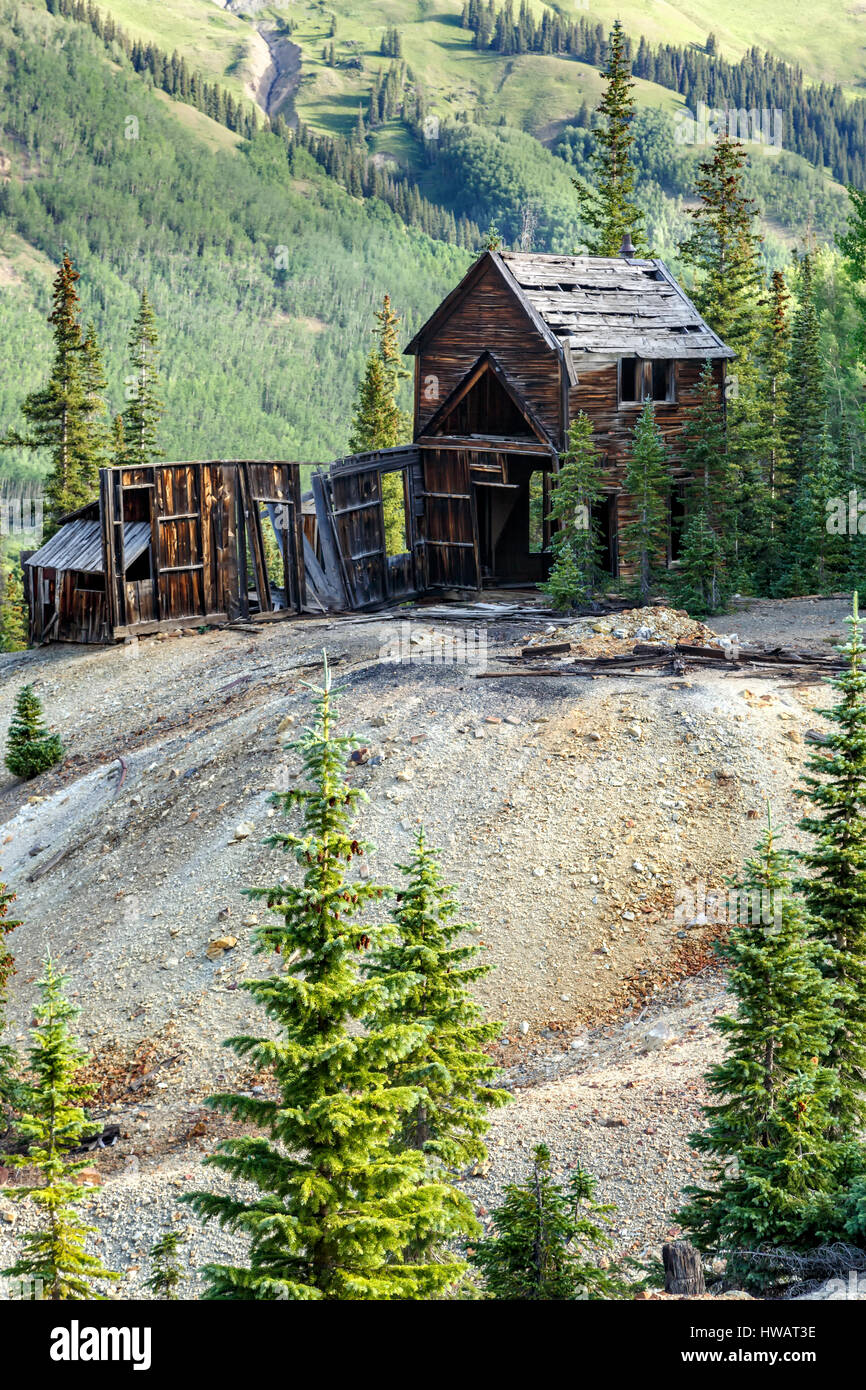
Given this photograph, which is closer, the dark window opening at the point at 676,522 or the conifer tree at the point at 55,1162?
the conifer tree at the point at 55,1162

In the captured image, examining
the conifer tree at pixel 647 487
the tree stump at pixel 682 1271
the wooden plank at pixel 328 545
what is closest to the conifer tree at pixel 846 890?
the tree stump at pixel 682 1271

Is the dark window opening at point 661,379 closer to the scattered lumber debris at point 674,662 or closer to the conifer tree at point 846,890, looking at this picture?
the scattered lumber debris at point 674,662

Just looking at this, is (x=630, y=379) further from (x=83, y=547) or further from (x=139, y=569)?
(x=83, y=547)

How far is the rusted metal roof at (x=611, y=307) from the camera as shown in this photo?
33344 mm

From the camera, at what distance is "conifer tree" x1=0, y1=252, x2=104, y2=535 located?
47969 millimetres

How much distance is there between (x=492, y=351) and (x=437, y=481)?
141 inches

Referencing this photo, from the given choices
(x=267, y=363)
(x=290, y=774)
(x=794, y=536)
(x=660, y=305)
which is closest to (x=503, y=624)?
(x=290, y=774)

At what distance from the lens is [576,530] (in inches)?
1108

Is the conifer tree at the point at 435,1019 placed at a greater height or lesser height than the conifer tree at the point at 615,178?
lesser

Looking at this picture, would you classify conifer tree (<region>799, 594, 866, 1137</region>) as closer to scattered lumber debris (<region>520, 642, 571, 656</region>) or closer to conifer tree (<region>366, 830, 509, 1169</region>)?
conifer tree (<region>366, 830, 509, 1169</region>)

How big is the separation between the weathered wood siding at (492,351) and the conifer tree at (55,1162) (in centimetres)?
2488

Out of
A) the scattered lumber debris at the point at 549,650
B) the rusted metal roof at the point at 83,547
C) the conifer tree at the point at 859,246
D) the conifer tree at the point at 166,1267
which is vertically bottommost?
the conifer tree at the point at 166,1267

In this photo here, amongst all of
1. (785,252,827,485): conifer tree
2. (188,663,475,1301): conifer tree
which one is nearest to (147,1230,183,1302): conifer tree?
(188,663,475,1301): conifer tree
